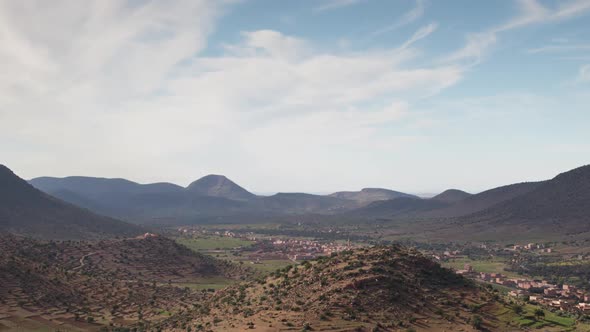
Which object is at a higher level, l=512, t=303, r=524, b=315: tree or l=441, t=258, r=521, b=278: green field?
l=512, t=303, r=524, b=315: tree

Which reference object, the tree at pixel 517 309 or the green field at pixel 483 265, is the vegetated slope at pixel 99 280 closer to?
the tree at pixel 517 309

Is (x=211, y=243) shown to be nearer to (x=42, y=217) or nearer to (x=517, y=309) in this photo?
(x=42, y=217)

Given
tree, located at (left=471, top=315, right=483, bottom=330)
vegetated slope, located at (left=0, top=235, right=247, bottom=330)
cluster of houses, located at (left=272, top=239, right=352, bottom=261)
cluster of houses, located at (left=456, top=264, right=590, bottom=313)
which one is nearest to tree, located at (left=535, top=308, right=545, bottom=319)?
tree, located at (left=471, top=315, right=483, bottom=330)

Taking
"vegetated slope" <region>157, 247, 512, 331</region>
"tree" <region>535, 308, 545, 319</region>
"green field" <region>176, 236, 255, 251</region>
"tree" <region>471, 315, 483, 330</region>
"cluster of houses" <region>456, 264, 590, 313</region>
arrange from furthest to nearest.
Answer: "green field" <region>176, 236, 255, 251</region>
"cluster of houses" <region>456, 264, 590, 313</region>
"tree" <region>535, 308, 545, 319</region>
"tree" <region>471, 315, 483, 330</region>
"vegetated slope" <region>157, 247, 512, 331</region>

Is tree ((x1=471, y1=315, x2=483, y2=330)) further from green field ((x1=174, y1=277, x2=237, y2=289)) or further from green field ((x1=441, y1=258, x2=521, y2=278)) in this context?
green field ((x1=441, y1=258, x2=521, y2=278))

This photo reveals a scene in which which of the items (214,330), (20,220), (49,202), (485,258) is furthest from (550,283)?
(49,202)

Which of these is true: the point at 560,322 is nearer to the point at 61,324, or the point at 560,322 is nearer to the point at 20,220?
the point at 61,324
